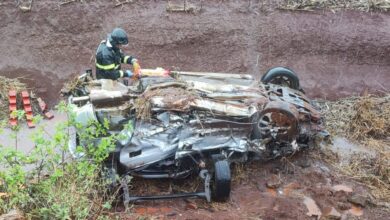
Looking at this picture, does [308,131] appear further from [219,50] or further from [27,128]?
[27,128]

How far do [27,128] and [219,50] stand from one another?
16.3 feet

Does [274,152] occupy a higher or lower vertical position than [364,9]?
lower

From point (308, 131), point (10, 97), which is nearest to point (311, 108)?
point (308, 131)

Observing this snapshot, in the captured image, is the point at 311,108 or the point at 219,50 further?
the point at 219,50

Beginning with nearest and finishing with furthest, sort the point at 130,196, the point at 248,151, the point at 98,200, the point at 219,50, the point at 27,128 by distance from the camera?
1. the point at 98,200
2. the point at 130,196
3. the point at 248,151
4. the point at 27,128
5. the point at 219,50

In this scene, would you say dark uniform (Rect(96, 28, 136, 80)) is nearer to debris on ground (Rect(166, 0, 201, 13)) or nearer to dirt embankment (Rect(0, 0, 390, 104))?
dirt embankment (Rect(0, 0, 390, 104))

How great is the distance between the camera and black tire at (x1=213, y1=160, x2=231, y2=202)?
8.20 m

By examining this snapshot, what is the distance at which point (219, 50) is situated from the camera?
1307 cm

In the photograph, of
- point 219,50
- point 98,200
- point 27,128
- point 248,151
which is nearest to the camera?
point 98,200

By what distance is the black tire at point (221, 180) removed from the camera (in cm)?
820

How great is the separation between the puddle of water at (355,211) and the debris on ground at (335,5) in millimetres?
6495

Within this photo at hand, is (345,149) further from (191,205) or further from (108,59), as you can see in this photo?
(108,59)

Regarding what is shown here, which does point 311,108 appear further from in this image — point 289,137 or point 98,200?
point 98,200

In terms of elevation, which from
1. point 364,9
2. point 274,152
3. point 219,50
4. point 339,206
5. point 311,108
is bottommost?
point 339,206
